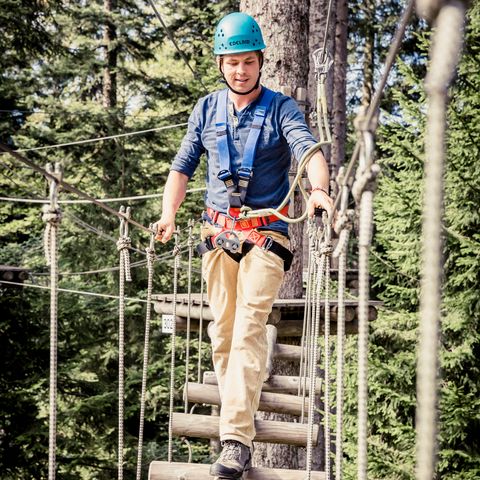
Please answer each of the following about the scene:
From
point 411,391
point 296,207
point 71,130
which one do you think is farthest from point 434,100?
point 71,130

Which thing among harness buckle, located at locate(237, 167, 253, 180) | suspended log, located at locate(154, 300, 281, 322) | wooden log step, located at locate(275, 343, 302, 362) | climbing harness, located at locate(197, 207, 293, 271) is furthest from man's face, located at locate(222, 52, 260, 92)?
suspended log, located at locate(154, 300, 281, 322)

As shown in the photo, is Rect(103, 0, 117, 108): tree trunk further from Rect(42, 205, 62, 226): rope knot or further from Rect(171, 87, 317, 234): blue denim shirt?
Rect(42, 205, 62, 226): rope knot

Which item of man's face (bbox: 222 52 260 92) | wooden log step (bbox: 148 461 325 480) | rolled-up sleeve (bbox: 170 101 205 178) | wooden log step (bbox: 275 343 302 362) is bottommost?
wooden log step (bbox: 148 461 325 480)

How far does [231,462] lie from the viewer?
101 inches

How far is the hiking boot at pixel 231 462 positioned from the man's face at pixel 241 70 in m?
1.28

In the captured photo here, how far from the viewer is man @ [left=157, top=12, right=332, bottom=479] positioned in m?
2.70

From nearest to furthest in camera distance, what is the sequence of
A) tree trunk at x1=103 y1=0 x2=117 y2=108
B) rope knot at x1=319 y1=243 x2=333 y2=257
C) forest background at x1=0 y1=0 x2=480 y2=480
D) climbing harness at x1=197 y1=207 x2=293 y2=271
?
rope knot at x1=319 y1=243 x2=333 y2=257 → climbing harness at x1=197 y1=207 x2=293 y2=271 → forest background at x1=0 y1=0 x2=480 y2=480 → tree trunk at x1=103 y1=0 x2=117 y2=108

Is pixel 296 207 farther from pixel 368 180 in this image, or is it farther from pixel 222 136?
pixel 368 180

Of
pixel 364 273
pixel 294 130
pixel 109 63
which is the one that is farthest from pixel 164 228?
pixel 109 63

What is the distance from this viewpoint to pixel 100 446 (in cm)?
1126

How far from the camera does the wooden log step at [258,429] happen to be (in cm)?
322

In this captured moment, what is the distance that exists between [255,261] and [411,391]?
12.9 feet

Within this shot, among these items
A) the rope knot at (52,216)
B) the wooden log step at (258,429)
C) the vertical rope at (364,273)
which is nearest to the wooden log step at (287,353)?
the wooden log step at (258,429)

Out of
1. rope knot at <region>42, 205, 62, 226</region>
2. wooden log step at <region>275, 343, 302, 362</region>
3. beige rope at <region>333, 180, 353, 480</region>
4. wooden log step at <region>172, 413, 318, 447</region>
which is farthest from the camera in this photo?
wooden log step at <region>275, 343, 302, 362</region>
